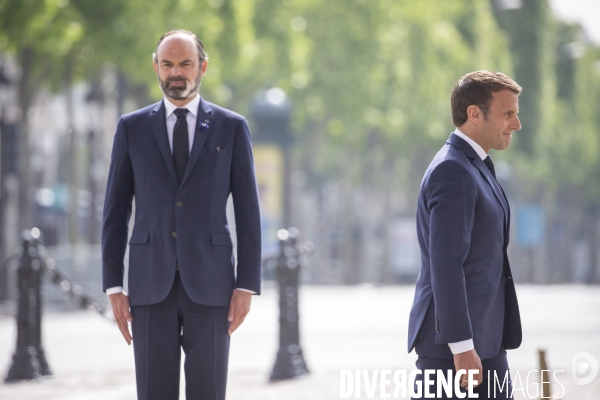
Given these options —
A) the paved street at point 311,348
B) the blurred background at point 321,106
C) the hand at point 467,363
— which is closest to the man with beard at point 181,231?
the hand at point 467,363

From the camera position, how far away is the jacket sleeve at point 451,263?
14.5 feet

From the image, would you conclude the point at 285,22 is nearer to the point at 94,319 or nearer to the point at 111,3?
the point at 111,3

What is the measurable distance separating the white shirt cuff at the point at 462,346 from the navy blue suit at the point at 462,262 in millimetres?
15

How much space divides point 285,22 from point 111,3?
9.26 meters

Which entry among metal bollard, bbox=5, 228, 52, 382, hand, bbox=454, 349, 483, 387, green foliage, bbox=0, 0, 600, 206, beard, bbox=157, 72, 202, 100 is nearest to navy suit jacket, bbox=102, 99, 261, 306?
beard, bbox=157, 72, 202, 100

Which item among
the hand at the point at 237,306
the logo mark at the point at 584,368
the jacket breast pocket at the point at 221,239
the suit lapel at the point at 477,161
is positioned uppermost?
the suit lapel at the point at 477,161

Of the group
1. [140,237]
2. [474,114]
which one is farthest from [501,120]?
[140,237]

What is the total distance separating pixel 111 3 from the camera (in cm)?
2456

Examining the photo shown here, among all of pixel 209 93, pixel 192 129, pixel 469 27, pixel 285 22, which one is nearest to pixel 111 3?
pixel 209 93

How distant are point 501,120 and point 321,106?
33.8m

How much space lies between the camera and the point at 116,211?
4.96 m

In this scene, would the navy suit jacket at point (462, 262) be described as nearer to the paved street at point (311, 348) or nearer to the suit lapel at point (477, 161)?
the suit lapel at point (477, 161)

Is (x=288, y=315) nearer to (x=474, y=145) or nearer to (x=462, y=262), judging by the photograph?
(x=474, y=145)

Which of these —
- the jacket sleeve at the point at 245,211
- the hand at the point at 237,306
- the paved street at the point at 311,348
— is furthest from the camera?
the paved street at the point at 311,348
